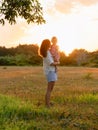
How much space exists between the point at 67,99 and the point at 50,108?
7.80 ft

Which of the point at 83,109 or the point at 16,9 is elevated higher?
the point at 16,9

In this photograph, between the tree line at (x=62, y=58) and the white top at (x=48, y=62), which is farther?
the tree line at (x=62, y=58)

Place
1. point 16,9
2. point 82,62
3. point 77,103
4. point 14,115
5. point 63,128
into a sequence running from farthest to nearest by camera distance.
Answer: point 82,62
point 77,103
point 16,9
point 14,115
point 63,128

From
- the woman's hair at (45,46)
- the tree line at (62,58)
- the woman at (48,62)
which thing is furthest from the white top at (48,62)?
the tree line at (62,58)

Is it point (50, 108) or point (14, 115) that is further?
point (50, 108)

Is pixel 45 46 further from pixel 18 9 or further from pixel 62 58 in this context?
pixel 62 58

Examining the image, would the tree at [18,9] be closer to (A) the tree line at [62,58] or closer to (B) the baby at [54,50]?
(B) the baby at [54,50]

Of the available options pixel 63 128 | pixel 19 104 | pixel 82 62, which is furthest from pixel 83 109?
pixel 82 62

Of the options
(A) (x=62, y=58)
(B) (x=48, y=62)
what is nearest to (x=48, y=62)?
(B) (x=48, y=62)

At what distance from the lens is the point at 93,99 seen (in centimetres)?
1501

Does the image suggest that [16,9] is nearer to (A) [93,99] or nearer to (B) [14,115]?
(B) [14,115]

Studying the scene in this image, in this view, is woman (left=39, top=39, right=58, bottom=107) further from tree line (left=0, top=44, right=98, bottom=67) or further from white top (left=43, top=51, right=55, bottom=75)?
tree line (left=0, top=44, right=98, bottom=67)

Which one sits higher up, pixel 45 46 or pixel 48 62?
pixel 45 46

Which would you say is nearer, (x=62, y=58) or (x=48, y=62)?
(x=48, y=62)
